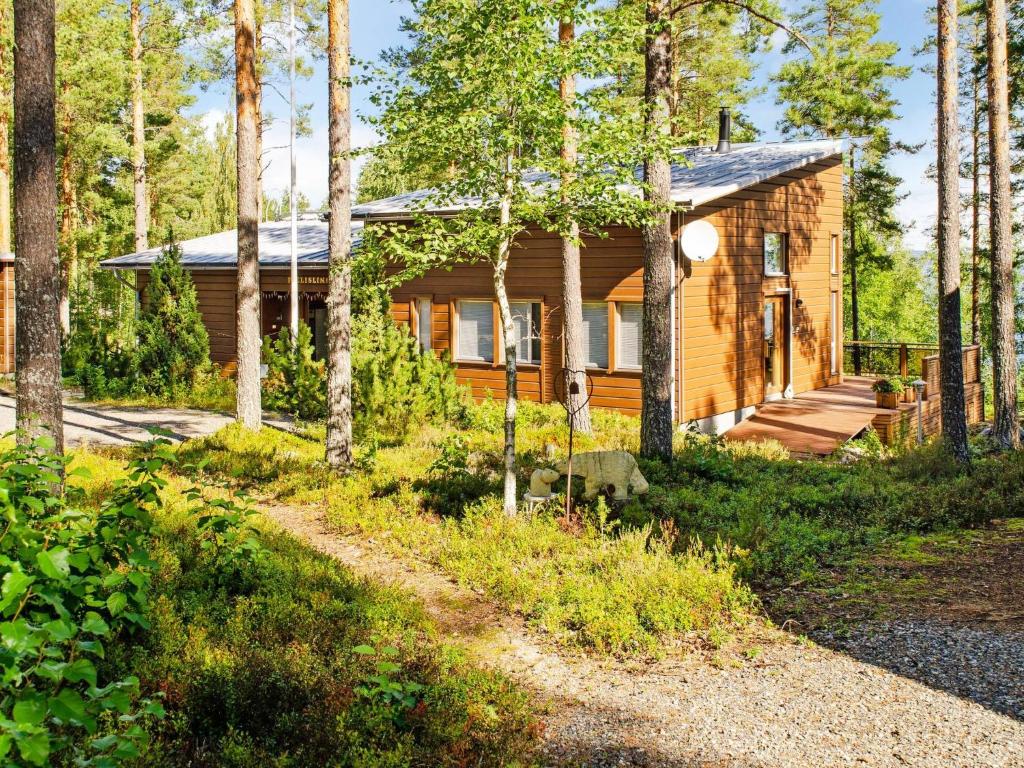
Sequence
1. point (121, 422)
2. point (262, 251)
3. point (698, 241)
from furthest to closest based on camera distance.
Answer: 1. point (262, 251)
2. point (121, 422)
3. point (698, 241)

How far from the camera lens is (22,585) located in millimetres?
3252

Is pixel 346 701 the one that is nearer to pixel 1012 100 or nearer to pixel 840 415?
pixel 840 415

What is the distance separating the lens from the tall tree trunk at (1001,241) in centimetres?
1573

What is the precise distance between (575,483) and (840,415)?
863cm

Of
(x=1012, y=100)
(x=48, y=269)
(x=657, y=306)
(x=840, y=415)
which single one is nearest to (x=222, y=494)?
(x=48, y=269)

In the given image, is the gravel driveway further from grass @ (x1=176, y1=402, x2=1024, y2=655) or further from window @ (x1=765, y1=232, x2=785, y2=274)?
window @ (x1=765, y1=232, x2=785, y2=274)

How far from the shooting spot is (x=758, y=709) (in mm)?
5461

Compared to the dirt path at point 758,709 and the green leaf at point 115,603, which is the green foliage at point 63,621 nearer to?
the green leaf at point 115,603

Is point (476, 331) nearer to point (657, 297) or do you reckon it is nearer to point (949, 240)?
point (657, 297)

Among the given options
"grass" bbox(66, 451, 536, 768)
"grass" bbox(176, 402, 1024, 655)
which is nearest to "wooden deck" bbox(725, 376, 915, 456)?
"grass" bbox(176, 402, 1024, 655)

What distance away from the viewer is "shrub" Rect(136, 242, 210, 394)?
766 inches

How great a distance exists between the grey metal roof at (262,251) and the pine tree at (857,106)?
684 inches

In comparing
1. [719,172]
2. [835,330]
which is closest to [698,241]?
[719,172]

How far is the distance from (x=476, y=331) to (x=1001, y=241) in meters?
9.91
